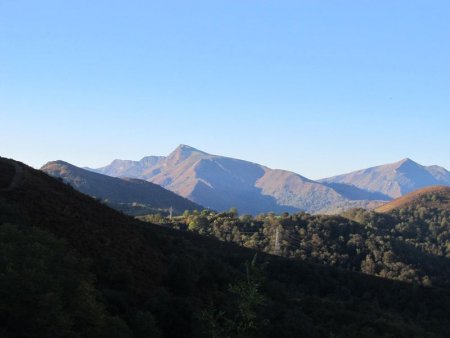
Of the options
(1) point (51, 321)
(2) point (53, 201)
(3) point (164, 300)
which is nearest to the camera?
(1) point (51, 321)

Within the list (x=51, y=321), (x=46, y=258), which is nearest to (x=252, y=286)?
(x=51, y=321)

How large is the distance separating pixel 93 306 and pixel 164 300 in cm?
994

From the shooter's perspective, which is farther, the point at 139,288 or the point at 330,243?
the point at 330,243

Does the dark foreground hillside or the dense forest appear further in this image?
the dense forest

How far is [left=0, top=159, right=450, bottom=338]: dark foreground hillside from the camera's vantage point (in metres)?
17.4

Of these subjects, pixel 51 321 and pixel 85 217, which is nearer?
pixel 51 321

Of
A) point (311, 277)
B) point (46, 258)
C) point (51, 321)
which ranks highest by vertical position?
point (46, 258)

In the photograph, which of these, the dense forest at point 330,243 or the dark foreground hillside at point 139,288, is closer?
the dark foreground hillside at point 139,288

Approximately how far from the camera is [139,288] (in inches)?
1510

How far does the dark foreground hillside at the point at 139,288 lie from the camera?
1744 centimetres

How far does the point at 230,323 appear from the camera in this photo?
1695 centimetres

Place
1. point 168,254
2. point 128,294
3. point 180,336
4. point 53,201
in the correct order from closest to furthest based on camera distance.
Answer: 1. point 180,336
2. point 128,294
3. point 53,201
4. point 168,254

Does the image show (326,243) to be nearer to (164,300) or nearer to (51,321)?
(164,300)

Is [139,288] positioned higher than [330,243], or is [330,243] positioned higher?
[330,243]
